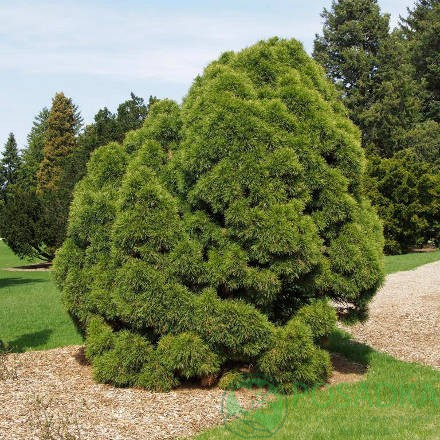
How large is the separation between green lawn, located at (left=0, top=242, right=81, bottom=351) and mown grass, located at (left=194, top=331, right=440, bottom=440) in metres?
4.50

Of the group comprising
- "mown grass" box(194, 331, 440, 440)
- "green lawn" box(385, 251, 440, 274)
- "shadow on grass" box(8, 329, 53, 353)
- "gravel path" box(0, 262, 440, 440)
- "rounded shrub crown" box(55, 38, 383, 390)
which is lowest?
"green lawn" box(385, 251, 440, 274)

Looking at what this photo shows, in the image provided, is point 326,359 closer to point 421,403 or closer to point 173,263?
point 421,403

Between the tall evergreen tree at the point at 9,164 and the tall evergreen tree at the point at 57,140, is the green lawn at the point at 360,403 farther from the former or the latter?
the tall evergreen tree at the point at 9,164

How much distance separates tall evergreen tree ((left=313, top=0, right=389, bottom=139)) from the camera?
134 ft

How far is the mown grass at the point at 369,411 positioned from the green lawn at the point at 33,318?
14.8 ft

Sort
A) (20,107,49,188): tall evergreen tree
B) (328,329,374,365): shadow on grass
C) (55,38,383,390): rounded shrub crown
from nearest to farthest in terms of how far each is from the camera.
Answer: (55,38,383,390): rounded shrub crown → (328,329,374,365): shadow on grass → (20,107,49,188): tall evergreen tree

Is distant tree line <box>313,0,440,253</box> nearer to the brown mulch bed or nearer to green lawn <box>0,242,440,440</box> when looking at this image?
green lawn <box>0,242,440,440</box>

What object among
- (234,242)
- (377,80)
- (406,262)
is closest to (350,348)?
(234,242)

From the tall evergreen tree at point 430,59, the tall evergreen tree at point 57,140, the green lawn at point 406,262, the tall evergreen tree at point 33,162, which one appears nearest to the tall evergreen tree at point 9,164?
the tall evergreen tree at point 33,162

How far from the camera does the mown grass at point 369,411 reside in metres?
4.54

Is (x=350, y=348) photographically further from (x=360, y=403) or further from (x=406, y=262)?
(x=406, y=262)

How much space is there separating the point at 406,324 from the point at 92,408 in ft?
21.7

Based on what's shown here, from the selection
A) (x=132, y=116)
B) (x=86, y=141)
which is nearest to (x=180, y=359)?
(x=132, y=116)

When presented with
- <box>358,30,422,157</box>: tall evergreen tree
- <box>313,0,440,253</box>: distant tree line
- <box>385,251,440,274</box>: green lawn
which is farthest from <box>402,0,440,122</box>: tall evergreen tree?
<box>385,251,440,274</box>: green lawn
